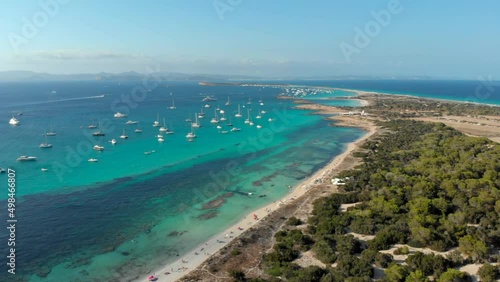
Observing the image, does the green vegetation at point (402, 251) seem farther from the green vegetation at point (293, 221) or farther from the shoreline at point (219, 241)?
the shoreline at point (219, 241)

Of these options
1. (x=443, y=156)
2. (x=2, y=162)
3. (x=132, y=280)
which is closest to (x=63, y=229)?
(x=132, y=280)

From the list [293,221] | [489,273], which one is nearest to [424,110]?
[293,221]

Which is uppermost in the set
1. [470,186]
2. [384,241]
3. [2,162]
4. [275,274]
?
[470,186]

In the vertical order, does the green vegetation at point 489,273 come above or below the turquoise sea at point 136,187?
above

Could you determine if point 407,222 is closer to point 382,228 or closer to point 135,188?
point 382,228

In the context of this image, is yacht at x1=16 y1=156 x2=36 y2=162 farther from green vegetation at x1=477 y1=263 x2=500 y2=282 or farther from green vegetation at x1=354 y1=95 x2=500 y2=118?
green vegetation at x1=354 y1=95 x2=500 y2=118

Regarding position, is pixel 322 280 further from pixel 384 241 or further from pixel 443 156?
pixel 443 156

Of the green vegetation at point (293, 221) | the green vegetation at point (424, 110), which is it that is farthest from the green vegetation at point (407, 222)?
the green vegetation at point (424, 110)
